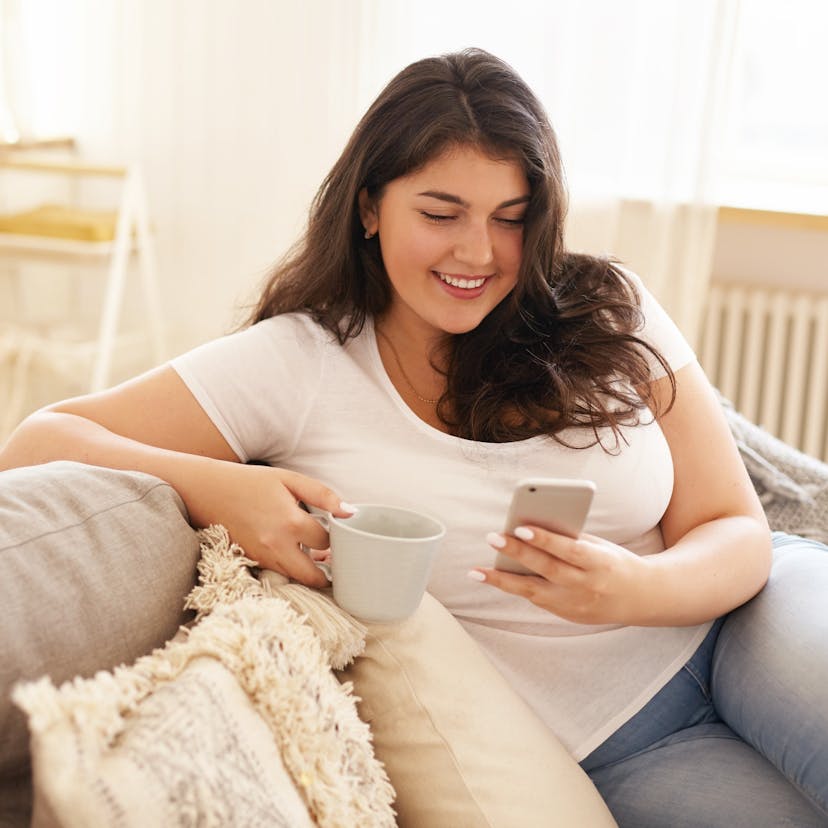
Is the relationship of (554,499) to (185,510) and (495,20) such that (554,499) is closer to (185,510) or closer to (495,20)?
(185,510)

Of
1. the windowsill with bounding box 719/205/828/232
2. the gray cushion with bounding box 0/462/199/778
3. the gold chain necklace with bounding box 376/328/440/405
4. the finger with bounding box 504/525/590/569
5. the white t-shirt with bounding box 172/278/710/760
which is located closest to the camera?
the gray cushion with bounding box 0/462/199/778

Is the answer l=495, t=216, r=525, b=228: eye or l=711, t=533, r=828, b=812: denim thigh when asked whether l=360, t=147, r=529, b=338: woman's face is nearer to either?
l=495, t=216, r=525, b=228: eye

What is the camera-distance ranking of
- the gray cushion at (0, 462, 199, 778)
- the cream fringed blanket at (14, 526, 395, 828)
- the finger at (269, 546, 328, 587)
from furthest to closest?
the finger at (269, 546, 328, 587) < the gray cushion at (0, 462, 199, 778) < the cream fringed blanket at (14, 526, 395, 828)

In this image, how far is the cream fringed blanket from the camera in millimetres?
687

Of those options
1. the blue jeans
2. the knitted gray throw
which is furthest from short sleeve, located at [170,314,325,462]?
the knitted gray throw

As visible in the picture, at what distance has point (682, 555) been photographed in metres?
1.16

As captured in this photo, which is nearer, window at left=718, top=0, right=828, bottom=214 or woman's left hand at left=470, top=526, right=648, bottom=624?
woman's left hand at left=470, top=526, right=648, bottom=624

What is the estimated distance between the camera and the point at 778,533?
1.45m

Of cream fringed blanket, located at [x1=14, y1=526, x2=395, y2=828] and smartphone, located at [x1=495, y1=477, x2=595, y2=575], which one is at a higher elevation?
smartphone, located at [x1=495, y1=477, x2=595, y2=575]

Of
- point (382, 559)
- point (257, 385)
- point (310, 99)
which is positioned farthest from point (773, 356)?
point (382, 559)

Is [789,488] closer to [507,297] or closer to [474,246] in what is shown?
[507,297]

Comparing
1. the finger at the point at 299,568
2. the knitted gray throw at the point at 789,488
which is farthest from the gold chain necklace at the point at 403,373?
the knitted gray throw at the point at 789,488

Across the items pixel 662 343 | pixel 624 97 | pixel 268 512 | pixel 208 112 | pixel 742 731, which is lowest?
pixel 742 731

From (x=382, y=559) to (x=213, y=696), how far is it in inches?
7.4
